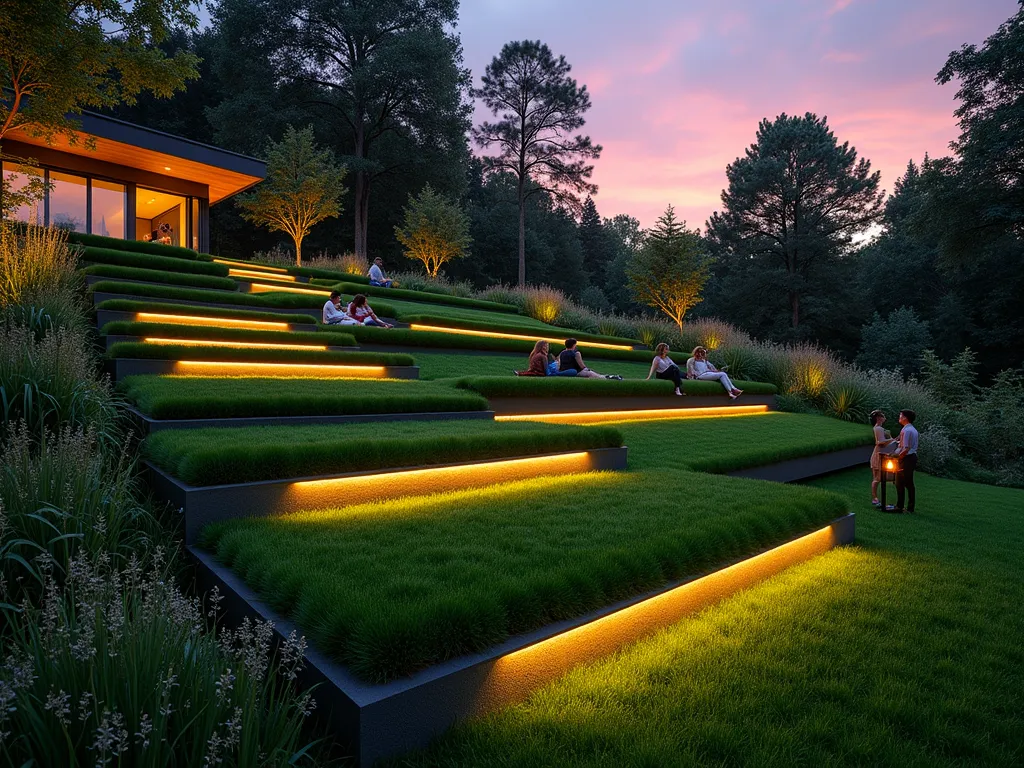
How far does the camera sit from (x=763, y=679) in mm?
2572

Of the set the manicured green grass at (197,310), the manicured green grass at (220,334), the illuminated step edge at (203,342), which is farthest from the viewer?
the manicured green grass at (197,310)

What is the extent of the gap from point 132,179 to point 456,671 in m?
21.8

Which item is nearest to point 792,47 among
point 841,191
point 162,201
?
point 162,201

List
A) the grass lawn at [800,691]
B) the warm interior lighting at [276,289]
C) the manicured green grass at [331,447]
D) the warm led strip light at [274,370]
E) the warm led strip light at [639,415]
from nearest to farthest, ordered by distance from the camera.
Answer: the grass lawn at [800,691] < the manicured green grass at [331,447] < the warm led strip light at [274,370] < the warm led strip light at [639,415] < the warm interior lighting at [276,289]

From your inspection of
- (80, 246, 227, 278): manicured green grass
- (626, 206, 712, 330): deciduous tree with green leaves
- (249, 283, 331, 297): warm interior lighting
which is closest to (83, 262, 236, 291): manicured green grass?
(80, 246, 227, 278): manicured green grass

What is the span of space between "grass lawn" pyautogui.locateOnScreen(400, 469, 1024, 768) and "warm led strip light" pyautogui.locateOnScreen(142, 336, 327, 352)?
5790mm

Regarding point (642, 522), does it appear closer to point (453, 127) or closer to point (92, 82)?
point (92, 82)

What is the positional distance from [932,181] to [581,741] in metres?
30.5

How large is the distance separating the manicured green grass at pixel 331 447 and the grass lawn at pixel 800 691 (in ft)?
7.02

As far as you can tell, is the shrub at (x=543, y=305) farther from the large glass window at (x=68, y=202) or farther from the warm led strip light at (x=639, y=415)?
the large glass window at (x=68, y=202)

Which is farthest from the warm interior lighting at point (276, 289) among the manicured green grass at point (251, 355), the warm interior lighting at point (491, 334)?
the manicured green grass at point (251, 355)

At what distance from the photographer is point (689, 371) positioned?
12695 mm

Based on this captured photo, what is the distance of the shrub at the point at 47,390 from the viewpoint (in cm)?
388

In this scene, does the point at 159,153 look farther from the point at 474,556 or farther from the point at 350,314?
the point at 474,556
